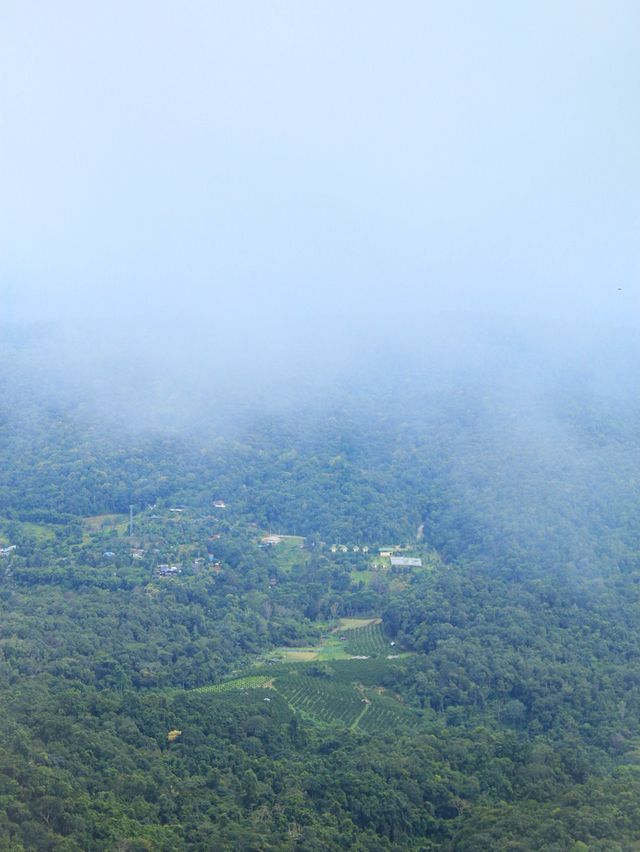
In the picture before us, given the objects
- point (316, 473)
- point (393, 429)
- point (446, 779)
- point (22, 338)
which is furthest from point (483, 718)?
point (22, 338)

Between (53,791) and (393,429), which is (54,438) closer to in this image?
(393,429)

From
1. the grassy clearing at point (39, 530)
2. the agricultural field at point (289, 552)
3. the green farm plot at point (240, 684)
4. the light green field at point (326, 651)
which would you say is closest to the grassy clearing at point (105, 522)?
the grassy clearing at point (39, 530)

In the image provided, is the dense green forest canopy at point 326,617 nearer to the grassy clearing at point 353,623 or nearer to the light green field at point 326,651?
the light green field at point 326,651

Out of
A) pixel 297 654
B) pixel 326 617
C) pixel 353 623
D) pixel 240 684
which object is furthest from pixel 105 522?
pixel 240 684

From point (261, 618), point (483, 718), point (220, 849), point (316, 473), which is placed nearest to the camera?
point (220, 849)

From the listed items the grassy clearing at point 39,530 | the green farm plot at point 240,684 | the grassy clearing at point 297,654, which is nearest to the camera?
the green farm plot at point 240,684

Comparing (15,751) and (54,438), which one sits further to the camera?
(54,438)

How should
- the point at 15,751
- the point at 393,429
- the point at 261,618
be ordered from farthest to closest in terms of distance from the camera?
1. the point at 393,429
2. the point at 261,618
3. the point at 15,751

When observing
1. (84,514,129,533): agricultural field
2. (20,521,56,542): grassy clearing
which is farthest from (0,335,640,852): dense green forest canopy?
(84,514,129,533): agricultural field
